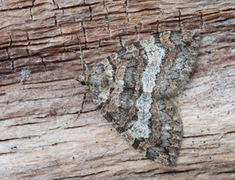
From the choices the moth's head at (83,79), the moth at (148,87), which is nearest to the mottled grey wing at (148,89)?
the moth at (148,87)

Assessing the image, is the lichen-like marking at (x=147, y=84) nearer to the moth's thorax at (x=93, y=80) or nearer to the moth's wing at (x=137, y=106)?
the moth's wing at (x=137, y=106)

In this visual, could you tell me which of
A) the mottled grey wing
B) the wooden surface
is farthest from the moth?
the wooden surface

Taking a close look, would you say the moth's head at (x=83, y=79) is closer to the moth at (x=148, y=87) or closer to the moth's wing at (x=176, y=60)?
the moth at (x=148, y=87)

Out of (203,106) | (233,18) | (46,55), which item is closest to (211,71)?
(203,106)

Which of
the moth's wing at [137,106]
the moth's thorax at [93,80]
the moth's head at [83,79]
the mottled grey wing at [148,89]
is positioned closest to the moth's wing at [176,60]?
the mottled grey wing at [148,89]

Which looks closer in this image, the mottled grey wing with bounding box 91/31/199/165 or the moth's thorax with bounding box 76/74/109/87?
the mottled grey wing with bounding box 91/31/199/165

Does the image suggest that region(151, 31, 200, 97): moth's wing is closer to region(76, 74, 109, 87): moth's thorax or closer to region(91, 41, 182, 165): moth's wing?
region(91, 41, 182, 165): moth's wing

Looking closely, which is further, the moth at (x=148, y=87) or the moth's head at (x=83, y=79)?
the moth's head at (x=83, y=79)

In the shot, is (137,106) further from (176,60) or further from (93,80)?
(176,60)

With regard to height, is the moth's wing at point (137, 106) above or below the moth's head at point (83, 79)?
below

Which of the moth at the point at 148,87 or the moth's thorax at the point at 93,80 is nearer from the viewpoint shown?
the moth at the point at 148,87
